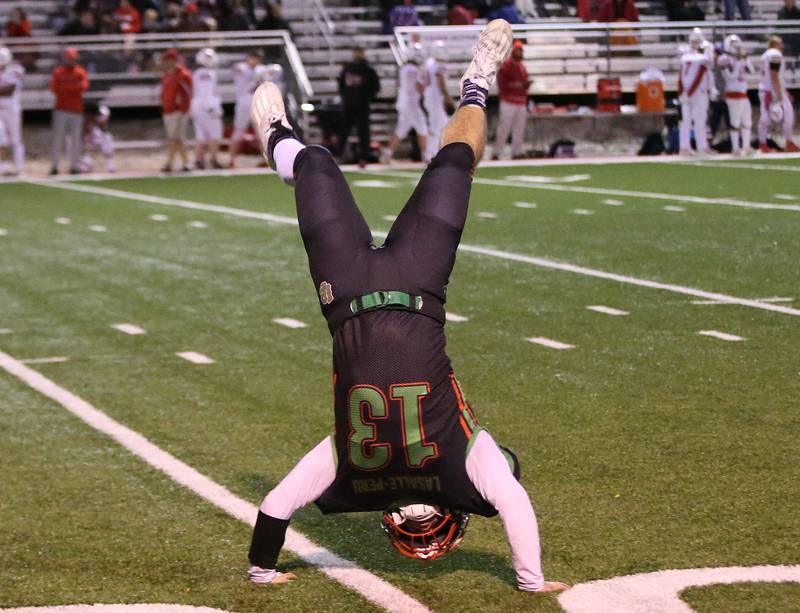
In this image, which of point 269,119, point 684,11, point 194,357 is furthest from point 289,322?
point 684,11

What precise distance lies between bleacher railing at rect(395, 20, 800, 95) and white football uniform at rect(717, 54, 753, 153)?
4.18 meters

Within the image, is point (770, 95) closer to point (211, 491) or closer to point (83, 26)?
point (83, 26)

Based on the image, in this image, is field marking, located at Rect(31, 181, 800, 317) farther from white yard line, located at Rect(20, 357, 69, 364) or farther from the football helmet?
the football helmet

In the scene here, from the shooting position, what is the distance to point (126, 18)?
1091 inches

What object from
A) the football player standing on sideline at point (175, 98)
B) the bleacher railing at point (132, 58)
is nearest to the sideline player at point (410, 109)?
the bleacher railing at point (132, 58)

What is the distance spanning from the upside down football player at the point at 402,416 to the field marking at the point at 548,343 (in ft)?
12.5

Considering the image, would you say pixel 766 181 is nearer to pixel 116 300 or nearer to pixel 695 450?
pixel 116 300

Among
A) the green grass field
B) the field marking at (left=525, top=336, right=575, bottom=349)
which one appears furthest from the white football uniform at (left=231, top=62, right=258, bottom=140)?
the field marking at (left=525, top=336, right=575, bottom=349)

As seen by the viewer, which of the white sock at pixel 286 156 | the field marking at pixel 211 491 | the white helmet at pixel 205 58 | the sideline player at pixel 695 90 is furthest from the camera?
the sideline player at pixel 695 90

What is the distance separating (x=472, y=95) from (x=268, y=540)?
1.66 m

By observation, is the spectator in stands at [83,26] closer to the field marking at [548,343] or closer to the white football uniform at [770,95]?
the white football uniform at [770,95]

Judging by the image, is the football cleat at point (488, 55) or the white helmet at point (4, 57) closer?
the football cleat at point (488, 55)

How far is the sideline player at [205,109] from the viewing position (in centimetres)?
2388

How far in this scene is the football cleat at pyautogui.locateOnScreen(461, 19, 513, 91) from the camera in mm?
5359
